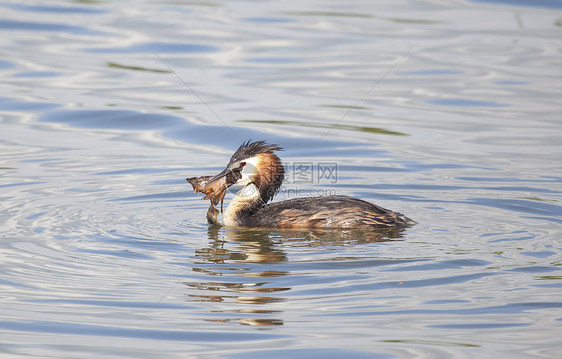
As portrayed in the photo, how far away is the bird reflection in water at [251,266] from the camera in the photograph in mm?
6590

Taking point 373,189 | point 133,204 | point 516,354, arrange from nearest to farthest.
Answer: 1. point 516,354
2. point 133,204
3. point 373,189

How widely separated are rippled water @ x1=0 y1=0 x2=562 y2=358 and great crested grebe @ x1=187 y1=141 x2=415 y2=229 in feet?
0.77

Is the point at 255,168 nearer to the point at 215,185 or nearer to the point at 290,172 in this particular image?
the point at 215,185

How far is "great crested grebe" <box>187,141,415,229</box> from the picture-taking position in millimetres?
9086

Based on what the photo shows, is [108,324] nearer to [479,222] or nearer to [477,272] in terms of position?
[477,272]

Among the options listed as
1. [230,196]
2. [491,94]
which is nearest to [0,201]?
[230,196]

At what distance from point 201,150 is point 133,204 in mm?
3340

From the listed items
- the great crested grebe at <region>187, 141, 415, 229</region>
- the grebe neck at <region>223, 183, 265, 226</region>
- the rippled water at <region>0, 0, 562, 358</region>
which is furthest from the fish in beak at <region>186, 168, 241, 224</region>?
the rippled water at <region>0, 0, 562, 358</region>

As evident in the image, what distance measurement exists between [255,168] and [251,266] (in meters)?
2.22

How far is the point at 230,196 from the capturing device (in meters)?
11.4

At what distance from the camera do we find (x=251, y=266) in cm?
772

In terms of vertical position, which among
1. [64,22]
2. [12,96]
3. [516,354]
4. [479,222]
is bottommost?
[516,354]

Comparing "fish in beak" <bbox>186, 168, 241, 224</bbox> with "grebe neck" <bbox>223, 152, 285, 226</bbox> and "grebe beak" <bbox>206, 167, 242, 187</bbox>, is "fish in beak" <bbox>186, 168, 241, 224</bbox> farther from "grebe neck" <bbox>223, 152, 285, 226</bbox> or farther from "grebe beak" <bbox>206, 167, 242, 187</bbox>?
"grebe neck" <bbox>223, 152, 285, 226</bbox>

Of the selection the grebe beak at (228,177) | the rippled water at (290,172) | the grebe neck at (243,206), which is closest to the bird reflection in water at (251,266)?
the rippled water at (290,172)
